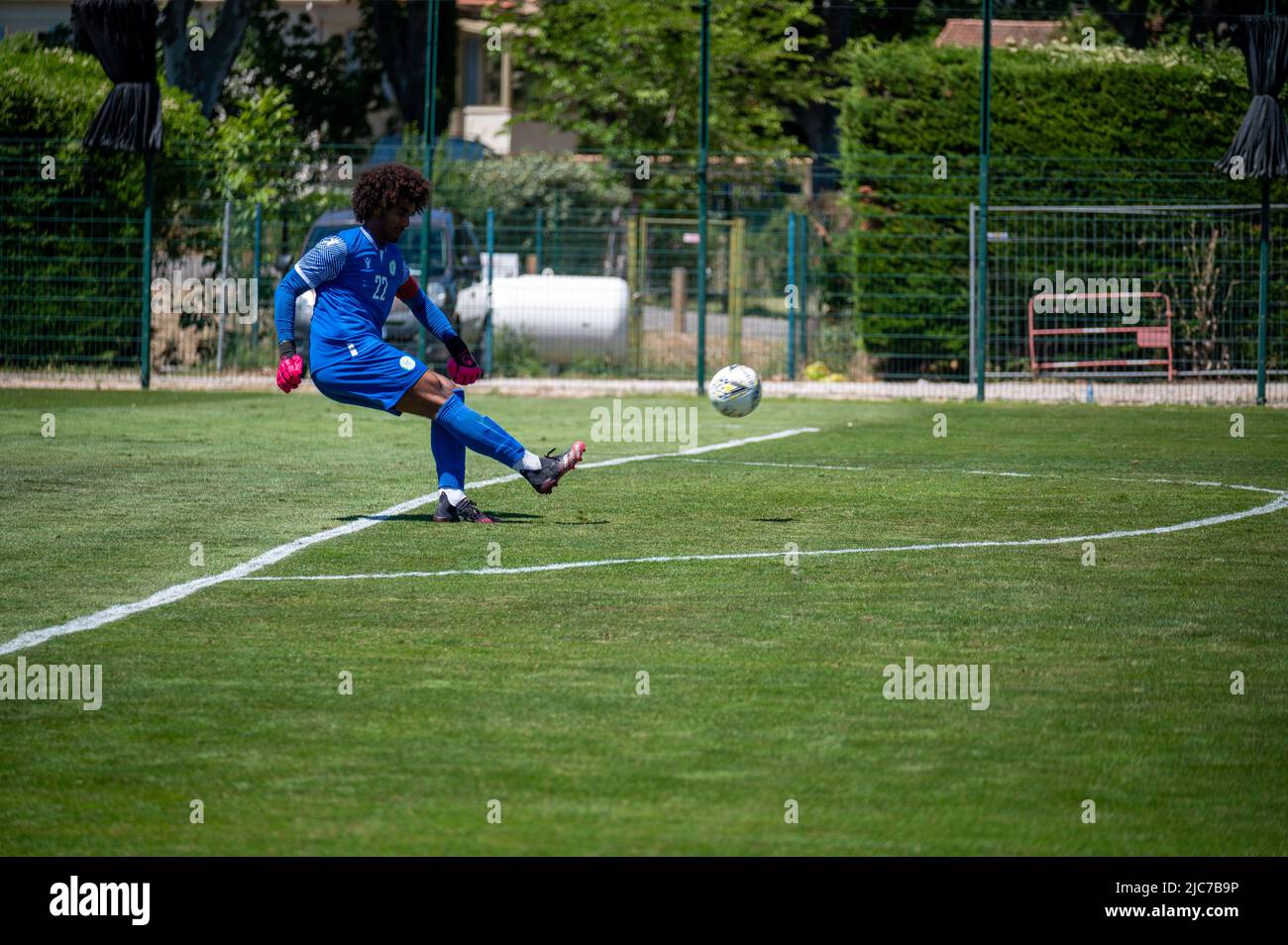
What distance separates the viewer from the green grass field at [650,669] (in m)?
5.02

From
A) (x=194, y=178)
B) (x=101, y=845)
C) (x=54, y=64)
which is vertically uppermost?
(x=54, y=64)

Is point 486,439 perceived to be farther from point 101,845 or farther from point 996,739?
point 101,845

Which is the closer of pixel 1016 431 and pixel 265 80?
pixel 1016 431

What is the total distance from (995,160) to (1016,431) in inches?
323

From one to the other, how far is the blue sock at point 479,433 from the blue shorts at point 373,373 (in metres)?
0.29

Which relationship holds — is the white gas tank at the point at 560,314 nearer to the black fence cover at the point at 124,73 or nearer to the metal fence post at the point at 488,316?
the metal fence post at the point at 488,316

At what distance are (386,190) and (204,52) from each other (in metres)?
20.0

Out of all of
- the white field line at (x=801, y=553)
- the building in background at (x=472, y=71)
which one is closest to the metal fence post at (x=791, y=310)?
the white field line at (x=801, y=553)

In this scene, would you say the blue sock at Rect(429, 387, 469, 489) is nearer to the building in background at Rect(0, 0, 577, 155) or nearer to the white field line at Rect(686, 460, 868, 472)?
the white field line at Rect(686, 460, 868, 472)

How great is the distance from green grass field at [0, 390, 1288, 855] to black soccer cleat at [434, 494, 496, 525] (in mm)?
122

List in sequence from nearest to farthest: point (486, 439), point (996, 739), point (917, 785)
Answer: point (917, 785) → point (996, 739) → point (486, 439)

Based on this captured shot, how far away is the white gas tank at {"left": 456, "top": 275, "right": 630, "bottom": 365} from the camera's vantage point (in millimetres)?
24984

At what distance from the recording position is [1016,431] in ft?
57.6

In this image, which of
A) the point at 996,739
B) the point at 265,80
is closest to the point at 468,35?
the point at 265,80
